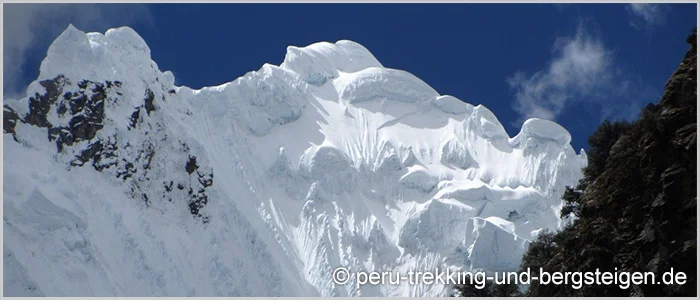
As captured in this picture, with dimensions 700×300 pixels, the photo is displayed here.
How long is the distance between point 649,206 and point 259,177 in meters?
75.0

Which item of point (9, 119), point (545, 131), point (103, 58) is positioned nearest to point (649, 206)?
point (9, 119)

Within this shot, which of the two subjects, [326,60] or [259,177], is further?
[326,60]

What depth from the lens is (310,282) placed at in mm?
86500

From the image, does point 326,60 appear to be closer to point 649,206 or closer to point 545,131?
point 545,131

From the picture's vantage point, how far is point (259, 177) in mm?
95438

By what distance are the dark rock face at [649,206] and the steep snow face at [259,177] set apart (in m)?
46.2

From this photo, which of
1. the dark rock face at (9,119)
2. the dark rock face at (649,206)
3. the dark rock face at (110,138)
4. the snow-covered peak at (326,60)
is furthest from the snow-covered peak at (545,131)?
the dark rock face at (649,206)

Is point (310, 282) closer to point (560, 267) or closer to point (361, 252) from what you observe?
point (361, 252)

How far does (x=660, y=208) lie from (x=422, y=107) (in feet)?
295

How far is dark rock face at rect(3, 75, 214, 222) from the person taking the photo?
8538 centimetres

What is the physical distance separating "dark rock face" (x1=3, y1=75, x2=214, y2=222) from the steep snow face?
6.8 inches

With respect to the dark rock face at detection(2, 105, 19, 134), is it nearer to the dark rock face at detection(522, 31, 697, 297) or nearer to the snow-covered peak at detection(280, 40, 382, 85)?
the snow-covered peak at detection(280, 40, 382, 85)

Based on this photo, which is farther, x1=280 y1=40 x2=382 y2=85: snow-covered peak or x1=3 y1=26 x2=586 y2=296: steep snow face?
x1=280 y1=40 x2=382 y2=85: snow-covered peak

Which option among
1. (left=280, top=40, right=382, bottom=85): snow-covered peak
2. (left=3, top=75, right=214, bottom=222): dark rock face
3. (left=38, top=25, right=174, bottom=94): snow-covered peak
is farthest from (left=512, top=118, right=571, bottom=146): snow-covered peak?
(left=38, top=25, right=174, bottom=94): snow-covered peak
